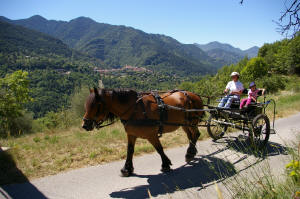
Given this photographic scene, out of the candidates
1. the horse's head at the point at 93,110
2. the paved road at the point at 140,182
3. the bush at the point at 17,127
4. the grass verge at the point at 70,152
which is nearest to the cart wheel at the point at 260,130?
the paved road at the point at 140,182

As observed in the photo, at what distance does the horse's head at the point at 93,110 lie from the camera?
3764mm

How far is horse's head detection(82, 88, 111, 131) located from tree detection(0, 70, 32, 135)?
39.0 ft

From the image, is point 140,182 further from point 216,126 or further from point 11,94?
point 11,94

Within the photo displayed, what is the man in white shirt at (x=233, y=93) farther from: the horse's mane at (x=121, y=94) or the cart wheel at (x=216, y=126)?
the horse's mane at (x=121, y=94)

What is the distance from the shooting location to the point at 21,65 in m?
111

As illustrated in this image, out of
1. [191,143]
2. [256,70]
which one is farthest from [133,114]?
[256,70]

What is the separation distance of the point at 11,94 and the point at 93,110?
1268cm

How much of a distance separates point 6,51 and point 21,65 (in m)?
37.5

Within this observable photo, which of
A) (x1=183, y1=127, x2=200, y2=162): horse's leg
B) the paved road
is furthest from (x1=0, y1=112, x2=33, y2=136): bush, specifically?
(x1=183, y1=127, x2=200, y2=162): horse's leg

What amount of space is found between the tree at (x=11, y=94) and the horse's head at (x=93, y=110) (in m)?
11.9

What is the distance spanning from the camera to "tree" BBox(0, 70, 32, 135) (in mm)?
12594

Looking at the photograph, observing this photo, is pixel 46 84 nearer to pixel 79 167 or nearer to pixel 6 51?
pixel 6 51

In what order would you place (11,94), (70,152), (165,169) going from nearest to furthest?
(165,169), (70,152), (11,94)

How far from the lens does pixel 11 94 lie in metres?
13.0
